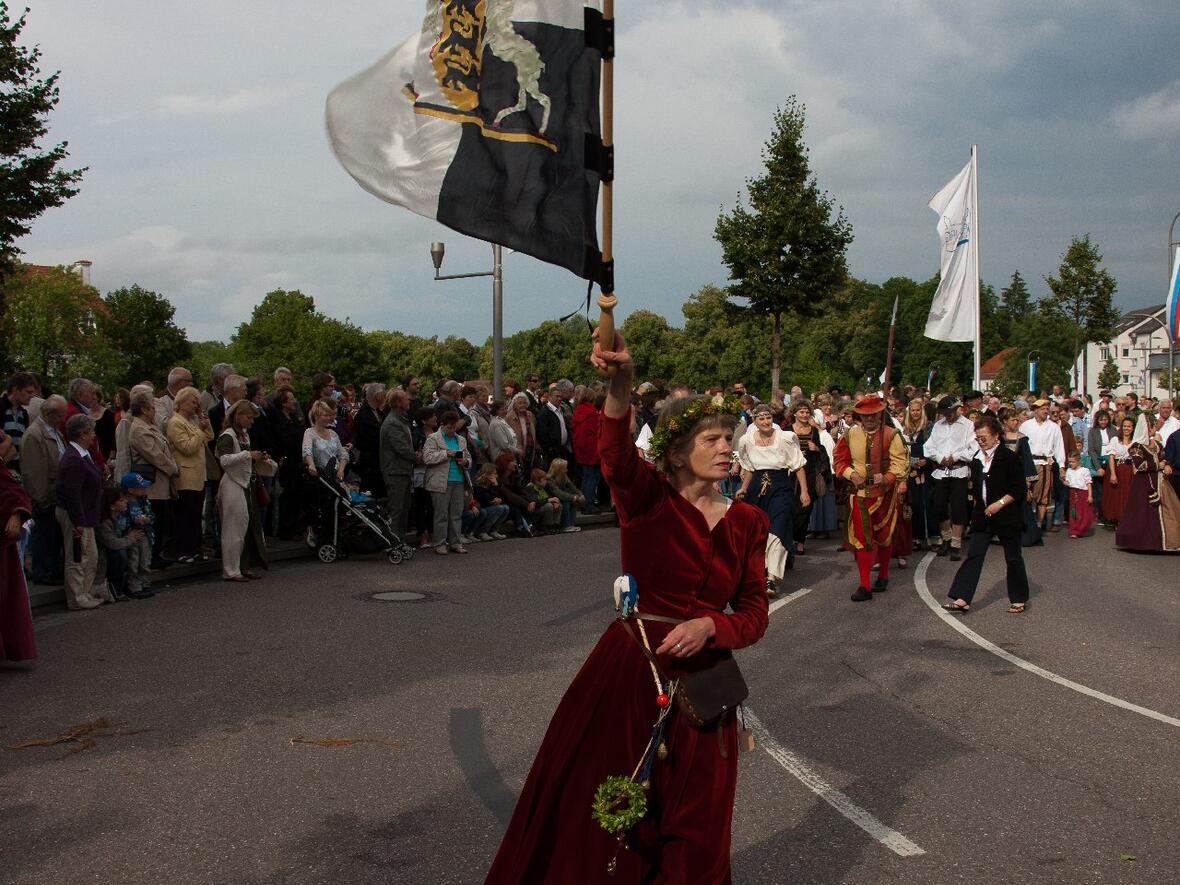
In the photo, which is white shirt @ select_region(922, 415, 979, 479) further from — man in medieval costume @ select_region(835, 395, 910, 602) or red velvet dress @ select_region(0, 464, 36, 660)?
red velvet dress @ select_region(0, 464, 36, 660)

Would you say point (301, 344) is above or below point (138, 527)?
above

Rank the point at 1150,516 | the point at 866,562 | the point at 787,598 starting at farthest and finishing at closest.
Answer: the point at 1150,516
the point at 866,562
the point at 787,598

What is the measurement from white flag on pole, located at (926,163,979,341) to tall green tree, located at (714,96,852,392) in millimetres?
9397

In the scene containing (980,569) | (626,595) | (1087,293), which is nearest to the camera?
(626,595)

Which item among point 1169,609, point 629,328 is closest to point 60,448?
point 1169,609

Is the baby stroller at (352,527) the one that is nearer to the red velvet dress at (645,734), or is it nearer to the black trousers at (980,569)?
the black trousers at (980,569)

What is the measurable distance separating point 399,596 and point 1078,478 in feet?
40.7

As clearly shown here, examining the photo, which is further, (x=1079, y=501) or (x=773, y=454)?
(x=1079, y=501)

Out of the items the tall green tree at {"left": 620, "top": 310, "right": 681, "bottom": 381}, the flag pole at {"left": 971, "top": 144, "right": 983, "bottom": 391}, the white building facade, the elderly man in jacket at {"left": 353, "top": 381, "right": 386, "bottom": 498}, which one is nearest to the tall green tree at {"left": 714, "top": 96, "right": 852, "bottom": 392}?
the flag pole at {"left": 971, "top": 144, "right": 983, "bottom": 391}

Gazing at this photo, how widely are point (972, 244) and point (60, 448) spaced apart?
53.0 ft

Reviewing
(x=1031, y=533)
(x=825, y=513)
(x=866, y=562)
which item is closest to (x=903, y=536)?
(x=866, y=562)

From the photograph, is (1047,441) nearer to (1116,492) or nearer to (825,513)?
(1116,492)

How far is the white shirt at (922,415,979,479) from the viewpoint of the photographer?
15.9 m

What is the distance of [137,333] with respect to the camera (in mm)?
75000
